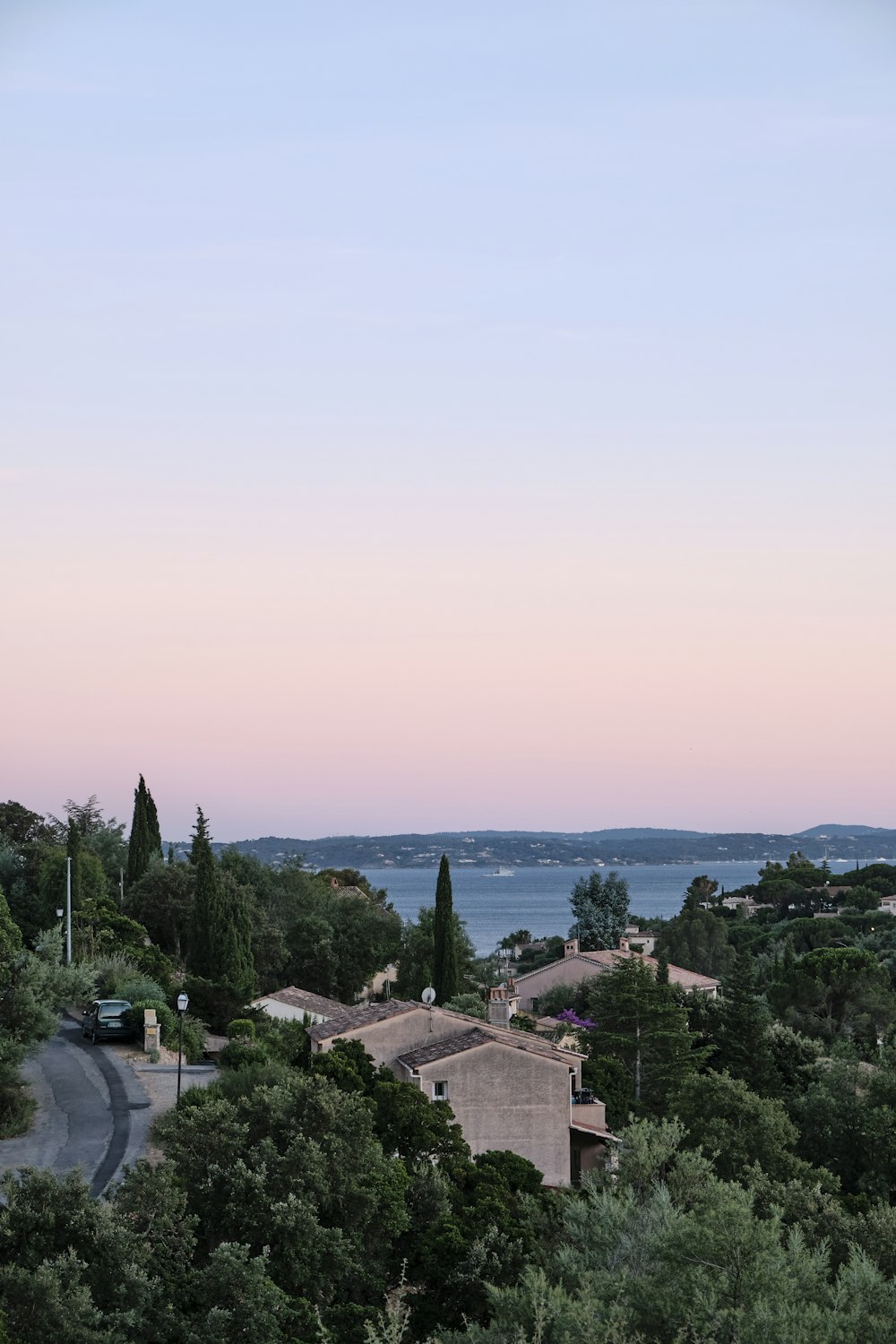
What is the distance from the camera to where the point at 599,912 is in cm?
10044

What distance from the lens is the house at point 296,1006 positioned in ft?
159

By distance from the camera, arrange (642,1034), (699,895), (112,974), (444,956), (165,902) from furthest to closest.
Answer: (699,895), (165,902), (444,956), (642,1034), (112,974)

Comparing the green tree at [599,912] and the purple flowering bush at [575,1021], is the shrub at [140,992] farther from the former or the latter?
the green tree at [599,912]

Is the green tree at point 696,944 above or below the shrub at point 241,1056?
below

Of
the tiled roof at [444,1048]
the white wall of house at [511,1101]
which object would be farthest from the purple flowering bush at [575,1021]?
the white wall of house at [511,1101]

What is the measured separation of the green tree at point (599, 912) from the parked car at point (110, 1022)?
6285cm

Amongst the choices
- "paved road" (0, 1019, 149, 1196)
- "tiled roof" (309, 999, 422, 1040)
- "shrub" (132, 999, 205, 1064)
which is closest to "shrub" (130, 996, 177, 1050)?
"shrub" (132, 999, 205, 1064)

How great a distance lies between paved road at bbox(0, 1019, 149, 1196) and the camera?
A: 25.4 meters

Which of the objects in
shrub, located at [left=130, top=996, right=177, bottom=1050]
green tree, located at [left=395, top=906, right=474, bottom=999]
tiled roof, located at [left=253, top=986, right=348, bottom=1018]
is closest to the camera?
shrub, located at [left=130, top=996, right=177, bottom=1050]

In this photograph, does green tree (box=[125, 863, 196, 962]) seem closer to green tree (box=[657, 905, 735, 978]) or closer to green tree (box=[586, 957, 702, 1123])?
green tree (box=[586, 957, 702, 1123])

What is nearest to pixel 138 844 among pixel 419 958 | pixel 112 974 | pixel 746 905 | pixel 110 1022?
pixel 419 958

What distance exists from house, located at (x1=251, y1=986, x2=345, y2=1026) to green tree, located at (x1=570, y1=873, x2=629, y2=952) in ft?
160

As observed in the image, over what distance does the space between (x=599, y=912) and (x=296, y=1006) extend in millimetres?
53108

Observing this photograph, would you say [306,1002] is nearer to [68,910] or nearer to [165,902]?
[68,910]
